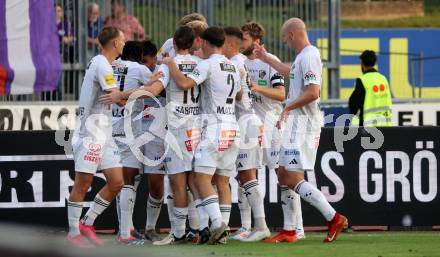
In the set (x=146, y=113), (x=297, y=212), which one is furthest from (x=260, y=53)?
(x=297, y=212)

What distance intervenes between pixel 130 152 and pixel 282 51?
26.1 ft

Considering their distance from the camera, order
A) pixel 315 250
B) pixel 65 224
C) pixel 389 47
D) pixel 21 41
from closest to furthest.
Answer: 1. pixel 315 250
2. pixel 65 224
3. pixel 21 41
4. pixel 389 47

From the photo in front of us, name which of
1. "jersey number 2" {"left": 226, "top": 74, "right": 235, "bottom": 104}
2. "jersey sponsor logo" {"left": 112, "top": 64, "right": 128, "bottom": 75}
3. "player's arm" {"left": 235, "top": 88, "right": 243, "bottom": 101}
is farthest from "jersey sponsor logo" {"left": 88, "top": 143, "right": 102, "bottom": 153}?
"player's arm" {"left": 235, "top": 88, "right": 243, "bottom": 101}

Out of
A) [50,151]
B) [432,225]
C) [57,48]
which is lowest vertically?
[432,225]

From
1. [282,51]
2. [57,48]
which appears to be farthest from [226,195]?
[282,51]

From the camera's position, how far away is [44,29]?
14.6 meters

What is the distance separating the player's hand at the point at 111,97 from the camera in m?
8.26

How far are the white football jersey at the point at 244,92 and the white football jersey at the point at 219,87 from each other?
0.27m

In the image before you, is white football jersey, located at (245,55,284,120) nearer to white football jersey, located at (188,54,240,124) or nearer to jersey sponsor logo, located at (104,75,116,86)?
white football jersey, located at (188,54,240,124)

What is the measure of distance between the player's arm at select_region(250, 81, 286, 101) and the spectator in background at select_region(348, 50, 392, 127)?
160 inches

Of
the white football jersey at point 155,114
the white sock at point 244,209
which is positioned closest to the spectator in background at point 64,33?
the white sock at point 244,209

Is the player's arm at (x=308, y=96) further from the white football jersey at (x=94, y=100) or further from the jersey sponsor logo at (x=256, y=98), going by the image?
the white football jersey at (x=94, y=100)

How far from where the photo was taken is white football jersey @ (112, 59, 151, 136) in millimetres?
8836

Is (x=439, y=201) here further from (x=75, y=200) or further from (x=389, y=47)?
(x=389, y=47)
